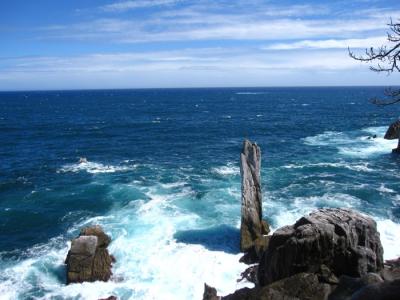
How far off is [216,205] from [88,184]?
61.9 feet

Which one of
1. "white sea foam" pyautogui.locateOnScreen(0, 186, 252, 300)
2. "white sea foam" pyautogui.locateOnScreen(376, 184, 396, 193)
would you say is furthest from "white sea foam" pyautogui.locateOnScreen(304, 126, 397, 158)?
"white sea foam" pyautogui.locateOnScreen(0, 186, 252, 300)

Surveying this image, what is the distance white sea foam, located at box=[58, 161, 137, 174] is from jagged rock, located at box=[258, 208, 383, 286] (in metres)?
43.2

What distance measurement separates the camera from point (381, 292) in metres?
13.4

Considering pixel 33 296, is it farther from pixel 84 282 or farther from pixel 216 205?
pixel 216 205

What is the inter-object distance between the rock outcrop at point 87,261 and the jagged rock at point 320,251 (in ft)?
47.1

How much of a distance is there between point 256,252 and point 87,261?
1313 centimetres

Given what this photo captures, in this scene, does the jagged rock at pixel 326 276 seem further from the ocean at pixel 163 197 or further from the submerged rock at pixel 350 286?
the ocean at pixel 163 197

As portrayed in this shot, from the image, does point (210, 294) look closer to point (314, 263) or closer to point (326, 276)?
point (314, 263)

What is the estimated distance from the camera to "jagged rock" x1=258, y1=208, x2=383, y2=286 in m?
21.3

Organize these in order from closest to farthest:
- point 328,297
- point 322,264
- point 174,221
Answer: point 328,297
point 322,264
point 174,221

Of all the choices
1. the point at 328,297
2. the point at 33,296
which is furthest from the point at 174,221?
the point at 328,297

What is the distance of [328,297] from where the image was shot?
16922 mm

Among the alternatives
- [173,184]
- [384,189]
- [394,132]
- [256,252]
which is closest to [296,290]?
[256,252]

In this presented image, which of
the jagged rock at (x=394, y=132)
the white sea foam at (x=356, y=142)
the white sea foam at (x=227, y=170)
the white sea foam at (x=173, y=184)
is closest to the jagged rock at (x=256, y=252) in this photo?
the white sea foam at (x=173, y=184)
